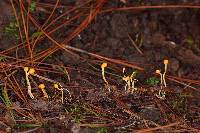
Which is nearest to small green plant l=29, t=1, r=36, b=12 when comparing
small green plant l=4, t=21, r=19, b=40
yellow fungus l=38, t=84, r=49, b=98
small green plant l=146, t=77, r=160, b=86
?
small green plant l=4, t=21, r=19, b=40

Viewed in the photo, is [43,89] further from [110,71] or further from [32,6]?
[32,6]

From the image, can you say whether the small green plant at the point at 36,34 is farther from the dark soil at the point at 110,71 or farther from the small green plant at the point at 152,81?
the small green plant at the point at 152,81

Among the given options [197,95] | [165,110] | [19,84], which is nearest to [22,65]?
[19,84]

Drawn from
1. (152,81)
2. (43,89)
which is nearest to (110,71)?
(152,81)

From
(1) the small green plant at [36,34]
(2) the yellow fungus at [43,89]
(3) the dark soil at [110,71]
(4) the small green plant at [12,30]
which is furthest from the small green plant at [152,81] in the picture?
(4) the small green plant at [12,30]

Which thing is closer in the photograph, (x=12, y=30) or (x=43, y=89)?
(x=43, y=89)
